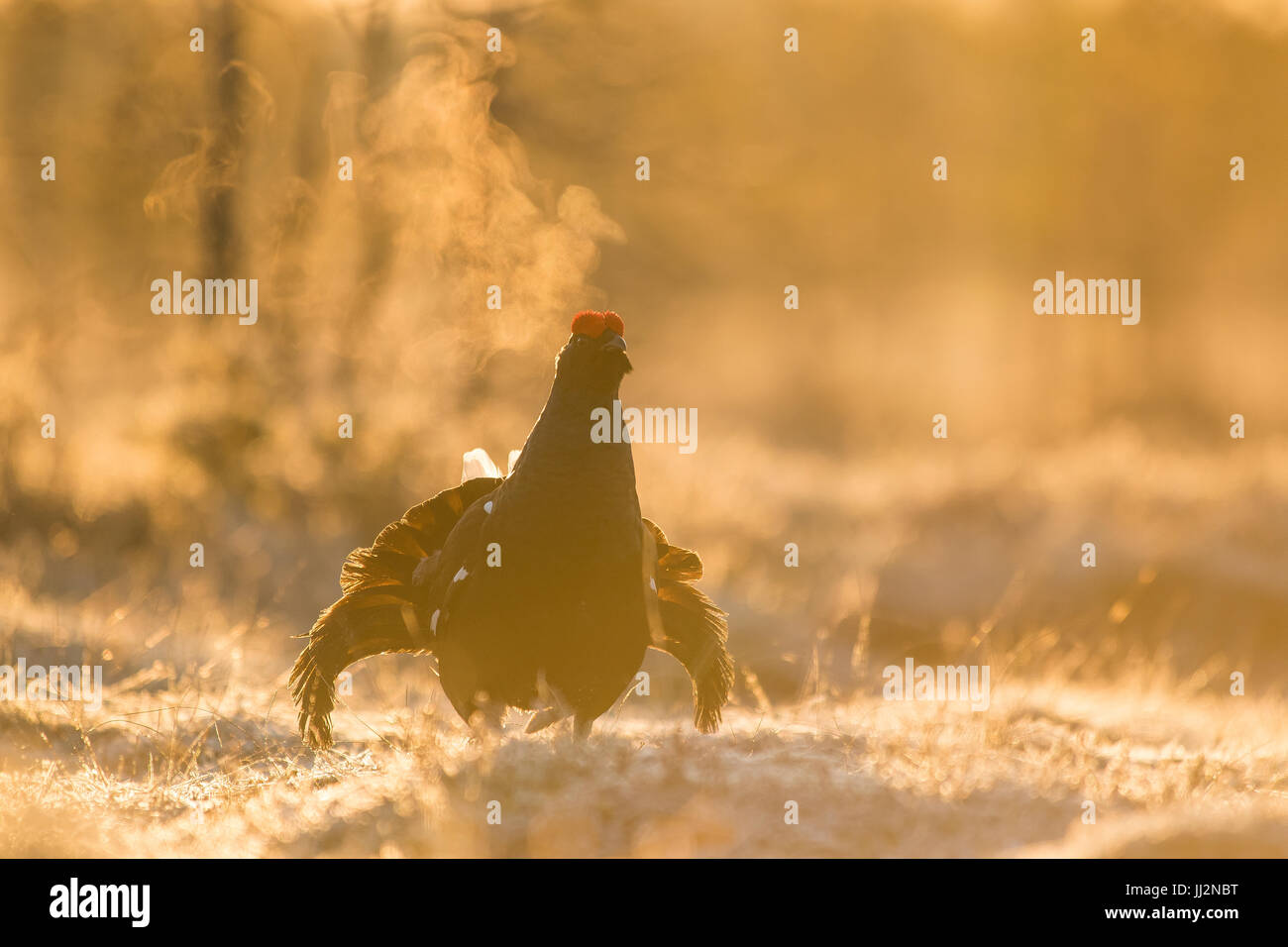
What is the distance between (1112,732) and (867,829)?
2.98 meters

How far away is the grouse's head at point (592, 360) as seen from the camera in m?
4.77

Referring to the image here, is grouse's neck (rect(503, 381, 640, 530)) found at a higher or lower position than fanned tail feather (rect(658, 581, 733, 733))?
higher

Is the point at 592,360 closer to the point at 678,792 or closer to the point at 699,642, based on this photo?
the point at 699,642

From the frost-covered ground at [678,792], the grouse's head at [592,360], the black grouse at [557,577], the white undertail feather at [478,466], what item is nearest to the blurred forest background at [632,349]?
A: the frost-covered ground at [678,792]

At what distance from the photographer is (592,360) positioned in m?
4.77

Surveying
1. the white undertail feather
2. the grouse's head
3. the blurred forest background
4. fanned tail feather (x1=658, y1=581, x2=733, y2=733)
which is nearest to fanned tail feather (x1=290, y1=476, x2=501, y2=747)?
the blurred forest background

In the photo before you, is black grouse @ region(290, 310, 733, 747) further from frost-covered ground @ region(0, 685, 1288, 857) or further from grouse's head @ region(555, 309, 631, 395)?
frost-covered ground @ region(0, 685, 1288, 857)

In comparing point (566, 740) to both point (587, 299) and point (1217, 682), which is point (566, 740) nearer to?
point (1217, 682)

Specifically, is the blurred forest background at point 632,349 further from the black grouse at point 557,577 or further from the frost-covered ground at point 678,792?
the black grouse at point 557,577

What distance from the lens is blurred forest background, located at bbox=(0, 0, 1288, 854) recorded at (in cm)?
1109

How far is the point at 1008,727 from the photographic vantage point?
19.1ft

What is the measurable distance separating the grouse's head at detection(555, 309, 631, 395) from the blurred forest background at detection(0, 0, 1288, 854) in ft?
6.88

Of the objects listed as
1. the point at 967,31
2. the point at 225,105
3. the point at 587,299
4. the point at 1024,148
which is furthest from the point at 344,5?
the point at 967,31

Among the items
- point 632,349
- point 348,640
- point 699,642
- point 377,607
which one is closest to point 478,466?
point 377,607
